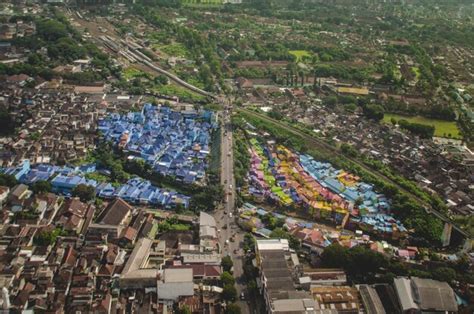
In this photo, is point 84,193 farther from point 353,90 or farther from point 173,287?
point 353,90

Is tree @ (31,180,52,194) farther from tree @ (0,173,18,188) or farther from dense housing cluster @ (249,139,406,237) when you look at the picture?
dense housing cluster @ (249,139,406,237)

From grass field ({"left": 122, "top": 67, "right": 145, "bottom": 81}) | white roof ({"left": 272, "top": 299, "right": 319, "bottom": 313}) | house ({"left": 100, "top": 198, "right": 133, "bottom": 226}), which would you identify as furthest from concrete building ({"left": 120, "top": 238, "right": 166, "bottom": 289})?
grass field ({"left": 122, "top": 67, "right": 145, "bottom": 81})

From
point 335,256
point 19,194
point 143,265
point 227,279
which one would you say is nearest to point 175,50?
point 19,194

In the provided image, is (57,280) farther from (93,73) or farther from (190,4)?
(190,4)

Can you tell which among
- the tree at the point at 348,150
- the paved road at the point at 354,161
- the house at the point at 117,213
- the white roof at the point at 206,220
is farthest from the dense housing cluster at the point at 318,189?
the house at the point at 117,213

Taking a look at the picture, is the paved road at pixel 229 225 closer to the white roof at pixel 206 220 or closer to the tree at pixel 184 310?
the white roof at pixel 206 220
